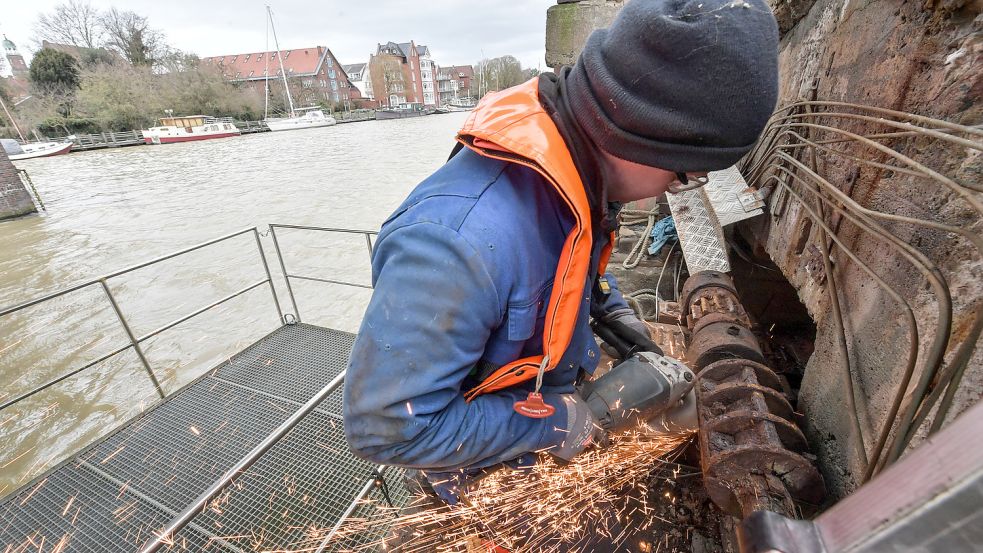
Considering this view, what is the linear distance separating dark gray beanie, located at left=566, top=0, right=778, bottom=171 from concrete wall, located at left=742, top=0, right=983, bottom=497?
0.66 m

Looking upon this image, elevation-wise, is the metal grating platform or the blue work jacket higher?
the blue work jacket

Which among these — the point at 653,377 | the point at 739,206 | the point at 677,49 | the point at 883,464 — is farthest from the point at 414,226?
the point at 739,206

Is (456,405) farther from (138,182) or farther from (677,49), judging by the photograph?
(138,182)

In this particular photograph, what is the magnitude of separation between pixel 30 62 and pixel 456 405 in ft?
192

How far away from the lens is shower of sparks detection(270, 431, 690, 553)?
2057 mm

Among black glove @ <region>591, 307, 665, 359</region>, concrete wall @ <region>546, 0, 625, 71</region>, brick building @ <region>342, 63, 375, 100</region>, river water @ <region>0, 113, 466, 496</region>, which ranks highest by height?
brick building @ <region>342, 63, 375, 100</region>

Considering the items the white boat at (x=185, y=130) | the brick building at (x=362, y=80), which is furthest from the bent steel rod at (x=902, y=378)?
the brick building at (x=362, y=80)

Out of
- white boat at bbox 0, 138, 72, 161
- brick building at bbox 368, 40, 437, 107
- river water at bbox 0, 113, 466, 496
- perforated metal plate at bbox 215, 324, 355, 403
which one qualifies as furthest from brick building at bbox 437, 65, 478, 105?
perforated metal plate at bbox 215, 324, 355, 403

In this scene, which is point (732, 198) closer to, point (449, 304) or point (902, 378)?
point (902, 378)

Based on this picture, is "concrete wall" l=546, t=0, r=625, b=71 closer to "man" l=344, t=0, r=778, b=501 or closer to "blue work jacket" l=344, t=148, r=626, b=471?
"man" l=344, t=0, r=778, b=501

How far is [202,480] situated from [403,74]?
87.2 meters

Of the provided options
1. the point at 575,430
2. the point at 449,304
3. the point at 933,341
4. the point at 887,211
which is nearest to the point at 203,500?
the point at 449,304

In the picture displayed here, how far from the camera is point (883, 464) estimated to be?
52.1 inches

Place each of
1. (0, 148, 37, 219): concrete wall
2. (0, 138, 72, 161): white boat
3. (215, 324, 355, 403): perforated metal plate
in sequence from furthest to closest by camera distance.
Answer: (0, 138, 72, 161): white boat → (0, 148, 37, 219): concrete wall → (215, 324, 355, 403): perforated metal plate
